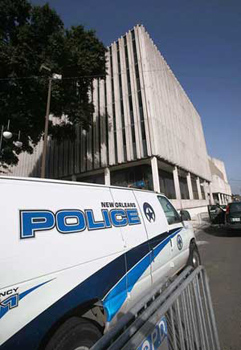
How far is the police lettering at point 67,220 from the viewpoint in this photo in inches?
59.9

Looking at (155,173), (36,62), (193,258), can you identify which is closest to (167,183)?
(155,173)

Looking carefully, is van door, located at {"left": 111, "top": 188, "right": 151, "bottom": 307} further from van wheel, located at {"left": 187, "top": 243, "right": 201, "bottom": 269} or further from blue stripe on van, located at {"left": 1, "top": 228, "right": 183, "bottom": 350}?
van wheel, located at {"left": 187, "top": 243, "right": 201, "bottom": 269}

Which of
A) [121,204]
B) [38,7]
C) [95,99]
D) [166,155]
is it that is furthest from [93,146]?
[121,204]

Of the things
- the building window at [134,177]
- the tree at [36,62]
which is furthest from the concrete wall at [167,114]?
the tree at [36,62]

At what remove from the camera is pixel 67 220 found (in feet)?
5.96

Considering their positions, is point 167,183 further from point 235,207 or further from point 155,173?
point 235,207

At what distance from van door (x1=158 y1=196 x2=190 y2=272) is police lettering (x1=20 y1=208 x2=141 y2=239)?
5.02 feet

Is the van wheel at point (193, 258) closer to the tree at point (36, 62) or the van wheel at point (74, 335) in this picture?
the van wheel at point (74, 335)

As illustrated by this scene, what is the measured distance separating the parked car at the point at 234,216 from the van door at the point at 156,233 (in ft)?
26.2

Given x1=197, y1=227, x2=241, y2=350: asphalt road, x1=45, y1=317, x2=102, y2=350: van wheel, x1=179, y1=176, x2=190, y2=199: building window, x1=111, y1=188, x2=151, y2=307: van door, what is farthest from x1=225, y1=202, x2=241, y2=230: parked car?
x1=179, y1=176, x2=190, y2=199: building window

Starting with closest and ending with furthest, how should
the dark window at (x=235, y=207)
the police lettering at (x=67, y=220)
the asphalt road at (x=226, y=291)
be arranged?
the police lettering at (x=67, y=220), the asphalt road at (x=226, y=291), the dark window at (x=235, y=207)

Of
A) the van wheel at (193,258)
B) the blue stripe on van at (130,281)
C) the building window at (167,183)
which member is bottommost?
the van wheel at (193,258)

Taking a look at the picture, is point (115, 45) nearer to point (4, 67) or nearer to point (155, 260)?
point (4, 67)

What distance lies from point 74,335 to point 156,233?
74.7 inches
